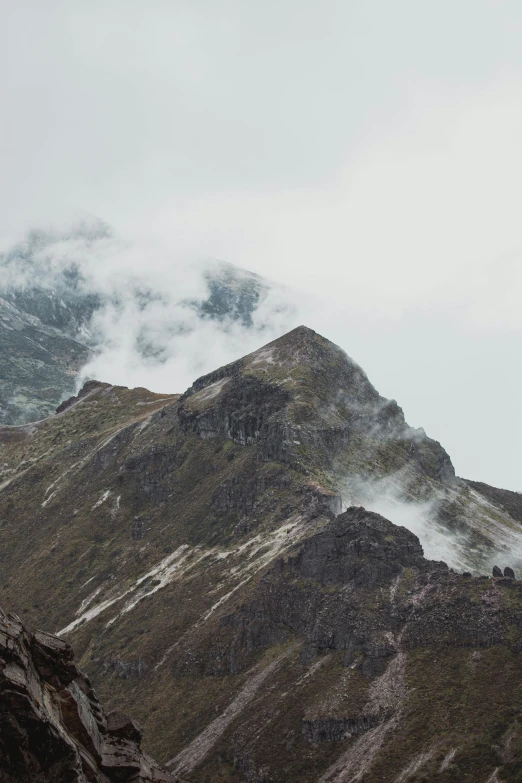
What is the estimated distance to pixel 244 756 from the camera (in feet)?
508

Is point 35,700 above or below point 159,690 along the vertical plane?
above

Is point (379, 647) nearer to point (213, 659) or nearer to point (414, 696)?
point (414, 696)

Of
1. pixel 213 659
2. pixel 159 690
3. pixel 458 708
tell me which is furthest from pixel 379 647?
pixel 159 690

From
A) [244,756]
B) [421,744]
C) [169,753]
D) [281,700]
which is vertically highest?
[421,744]

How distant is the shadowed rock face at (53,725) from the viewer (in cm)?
5588

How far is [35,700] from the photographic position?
189ft

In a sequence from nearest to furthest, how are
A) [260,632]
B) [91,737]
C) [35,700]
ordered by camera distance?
[35,700] < [91,737] < [260,632]

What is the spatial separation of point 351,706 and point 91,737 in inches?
3883

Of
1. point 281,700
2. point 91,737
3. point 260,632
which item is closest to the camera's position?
point 91,737

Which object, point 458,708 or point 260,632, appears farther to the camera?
point 260,632

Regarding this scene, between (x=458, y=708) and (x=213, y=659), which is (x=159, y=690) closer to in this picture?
(x=213, y=659)

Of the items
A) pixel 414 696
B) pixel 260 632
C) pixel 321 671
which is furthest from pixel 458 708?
pixel 260 632

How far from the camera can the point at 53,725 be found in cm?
5831

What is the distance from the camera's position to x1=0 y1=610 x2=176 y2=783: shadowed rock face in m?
55.9
